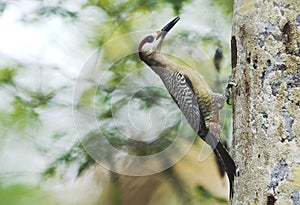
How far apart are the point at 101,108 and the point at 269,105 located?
1361 mm

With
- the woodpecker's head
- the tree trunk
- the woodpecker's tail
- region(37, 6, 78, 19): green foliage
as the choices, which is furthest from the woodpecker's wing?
region(37, 6, 78, 19): green foliage

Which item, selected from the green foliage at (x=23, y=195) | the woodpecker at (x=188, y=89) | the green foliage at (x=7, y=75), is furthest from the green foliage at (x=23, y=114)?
the woodpecker at (x=188, y=89)

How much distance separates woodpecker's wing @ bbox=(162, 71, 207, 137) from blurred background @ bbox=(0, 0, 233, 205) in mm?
227

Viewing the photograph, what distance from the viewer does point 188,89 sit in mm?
1658

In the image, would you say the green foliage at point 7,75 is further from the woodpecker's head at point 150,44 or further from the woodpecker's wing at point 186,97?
the woodpecker's wing at point 186,97

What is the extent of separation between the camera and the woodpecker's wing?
1.56 meters

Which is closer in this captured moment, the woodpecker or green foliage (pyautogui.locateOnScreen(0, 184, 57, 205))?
the woodpecker

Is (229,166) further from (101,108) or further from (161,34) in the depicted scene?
(101,108)

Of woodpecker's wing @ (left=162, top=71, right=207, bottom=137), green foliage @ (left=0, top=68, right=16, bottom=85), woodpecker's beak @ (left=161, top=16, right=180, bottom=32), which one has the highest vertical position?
woodpecker's beak @ (left=161, top=16, right=180, bottom=32)

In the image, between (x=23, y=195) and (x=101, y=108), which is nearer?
(x=101, y=108)

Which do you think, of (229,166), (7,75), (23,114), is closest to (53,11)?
(7,75)

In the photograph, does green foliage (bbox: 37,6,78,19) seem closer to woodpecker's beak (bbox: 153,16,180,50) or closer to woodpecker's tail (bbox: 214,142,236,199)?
woodpecker's beak (bbox: 153,16,180,50)

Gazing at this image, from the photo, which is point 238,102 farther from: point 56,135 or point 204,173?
point 56,135

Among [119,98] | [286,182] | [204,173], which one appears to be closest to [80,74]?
[119,98]
